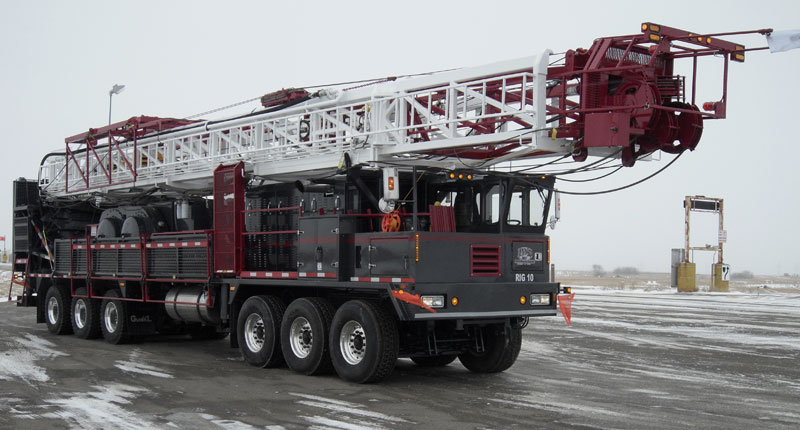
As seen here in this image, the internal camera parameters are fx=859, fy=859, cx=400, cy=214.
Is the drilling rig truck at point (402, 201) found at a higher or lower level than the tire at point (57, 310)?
higher

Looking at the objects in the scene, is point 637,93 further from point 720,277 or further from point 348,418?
point 720,277

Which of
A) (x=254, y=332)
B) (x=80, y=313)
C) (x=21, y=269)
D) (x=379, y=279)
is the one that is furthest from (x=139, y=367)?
(x=21, y=269)

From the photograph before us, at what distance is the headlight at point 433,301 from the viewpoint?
11374mm

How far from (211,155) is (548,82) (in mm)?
7341

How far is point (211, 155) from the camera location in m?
16.2

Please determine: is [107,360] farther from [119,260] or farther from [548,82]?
[548,82]

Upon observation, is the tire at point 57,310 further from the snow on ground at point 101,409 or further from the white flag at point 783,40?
the white flag at point 783,40

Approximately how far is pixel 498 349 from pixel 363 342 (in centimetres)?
233

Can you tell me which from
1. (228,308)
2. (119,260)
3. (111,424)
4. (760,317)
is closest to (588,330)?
(760,317)

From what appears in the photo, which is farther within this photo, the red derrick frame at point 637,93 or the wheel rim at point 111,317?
the wheel rim at point 111,317

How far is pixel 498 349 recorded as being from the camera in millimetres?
13117

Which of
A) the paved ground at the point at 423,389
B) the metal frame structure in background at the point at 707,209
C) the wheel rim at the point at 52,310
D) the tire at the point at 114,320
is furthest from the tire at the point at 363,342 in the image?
the metal frame structure in background at the point at 707,209

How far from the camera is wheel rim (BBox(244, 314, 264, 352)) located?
13859 mm

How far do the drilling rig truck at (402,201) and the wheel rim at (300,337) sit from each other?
2 cm
